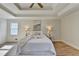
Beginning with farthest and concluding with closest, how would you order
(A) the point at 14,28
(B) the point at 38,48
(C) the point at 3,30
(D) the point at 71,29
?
(D) the point at 71,29
(C) the point at 3,30
(A) the point at 14,28
(B) the point at 38,48

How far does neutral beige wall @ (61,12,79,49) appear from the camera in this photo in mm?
4601

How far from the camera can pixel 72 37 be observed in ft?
16.5

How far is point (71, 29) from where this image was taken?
5.08 meters

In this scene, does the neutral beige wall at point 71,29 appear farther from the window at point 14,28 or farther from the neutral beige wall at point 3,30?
the neutral beige wall at point 3,30

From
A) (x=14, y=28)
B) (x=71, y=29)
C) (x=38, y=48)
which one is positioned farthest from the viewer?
(x=71, y=29)

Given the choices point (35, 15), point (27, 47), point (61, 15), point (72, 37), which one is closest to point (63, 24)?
point (61, 15)

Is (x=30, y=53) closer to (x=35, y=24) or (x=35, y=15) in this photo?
(x=35, y=24)

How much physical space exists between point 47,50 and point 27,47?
Answer: 60cm

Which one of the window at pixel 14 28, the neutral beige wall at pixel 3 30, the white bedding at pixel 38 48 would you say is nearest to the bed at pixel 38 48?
the white bedding at pixel 38 48

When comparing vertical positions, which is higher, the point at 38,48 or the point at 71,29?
the point at 71,29

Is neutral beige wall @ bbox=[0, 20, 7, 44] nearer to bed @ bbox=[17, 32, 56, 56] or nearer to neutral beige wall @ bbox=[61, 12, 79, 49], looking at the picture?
bed @ bbox=[17, 32, 56, 56]

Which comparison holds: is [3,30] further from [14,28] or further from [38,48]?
[38,48]

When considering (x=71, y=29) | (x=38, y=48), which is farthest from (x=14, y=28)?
(x=71, y=29)

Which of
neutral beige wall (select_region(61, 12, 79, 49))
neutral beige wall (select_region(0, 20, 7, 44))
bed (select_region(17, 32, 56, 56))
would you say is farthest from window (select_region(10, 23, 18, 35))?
neutral beige wall (select_region(61, 12, 79, 49))
